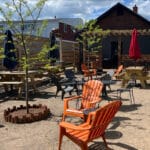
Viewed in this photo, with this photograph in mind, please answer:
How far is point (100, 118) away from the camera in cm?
471

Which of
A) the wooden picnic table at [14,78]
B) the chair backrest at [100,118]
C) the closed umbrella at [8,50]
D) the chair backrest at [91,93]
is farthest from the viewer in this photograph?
the closed umbrella at [8,50]

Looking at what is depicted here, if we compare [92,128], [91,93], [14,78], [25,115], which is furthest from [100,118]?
[14,78]

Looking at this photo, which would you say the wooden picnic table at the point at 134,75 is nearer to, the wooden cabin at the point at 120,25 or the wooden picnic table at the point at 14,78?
the wooden picnic table at the point at 14,78

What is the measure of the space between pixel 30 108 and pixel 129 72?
6.07 meters

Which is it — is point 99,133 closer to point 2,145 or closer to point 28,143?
point 28,143

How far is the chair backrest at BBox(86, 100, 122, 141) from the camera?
4.60m

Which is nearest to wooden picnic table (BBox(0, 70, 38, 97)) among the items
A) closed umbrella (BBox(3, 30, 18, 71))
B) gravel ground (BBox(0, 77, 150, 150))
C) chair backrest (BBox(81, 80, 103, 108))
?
closed umbrella (BBox(3, 30, 18, 71))

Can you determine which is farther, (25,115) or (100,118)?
(25,115)

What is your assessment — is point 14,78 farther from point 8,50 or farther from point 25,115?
point 25,115

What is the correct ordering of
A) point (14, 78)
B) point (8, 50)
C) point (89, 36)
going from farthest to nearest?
point (89, 36), point (14, 78), point (8, 50)

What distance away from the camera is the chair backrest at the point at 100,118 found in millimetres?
4600

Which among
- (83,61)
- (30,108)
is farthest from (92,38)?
(30,108)

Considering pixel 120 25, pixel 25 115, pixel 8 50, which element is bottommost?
pixel 25 115

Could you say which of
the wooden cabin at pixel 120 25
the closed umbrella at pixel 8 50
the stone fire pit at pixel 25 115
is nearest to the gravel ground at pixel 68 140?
the stone fire pit at pixel 25 115
